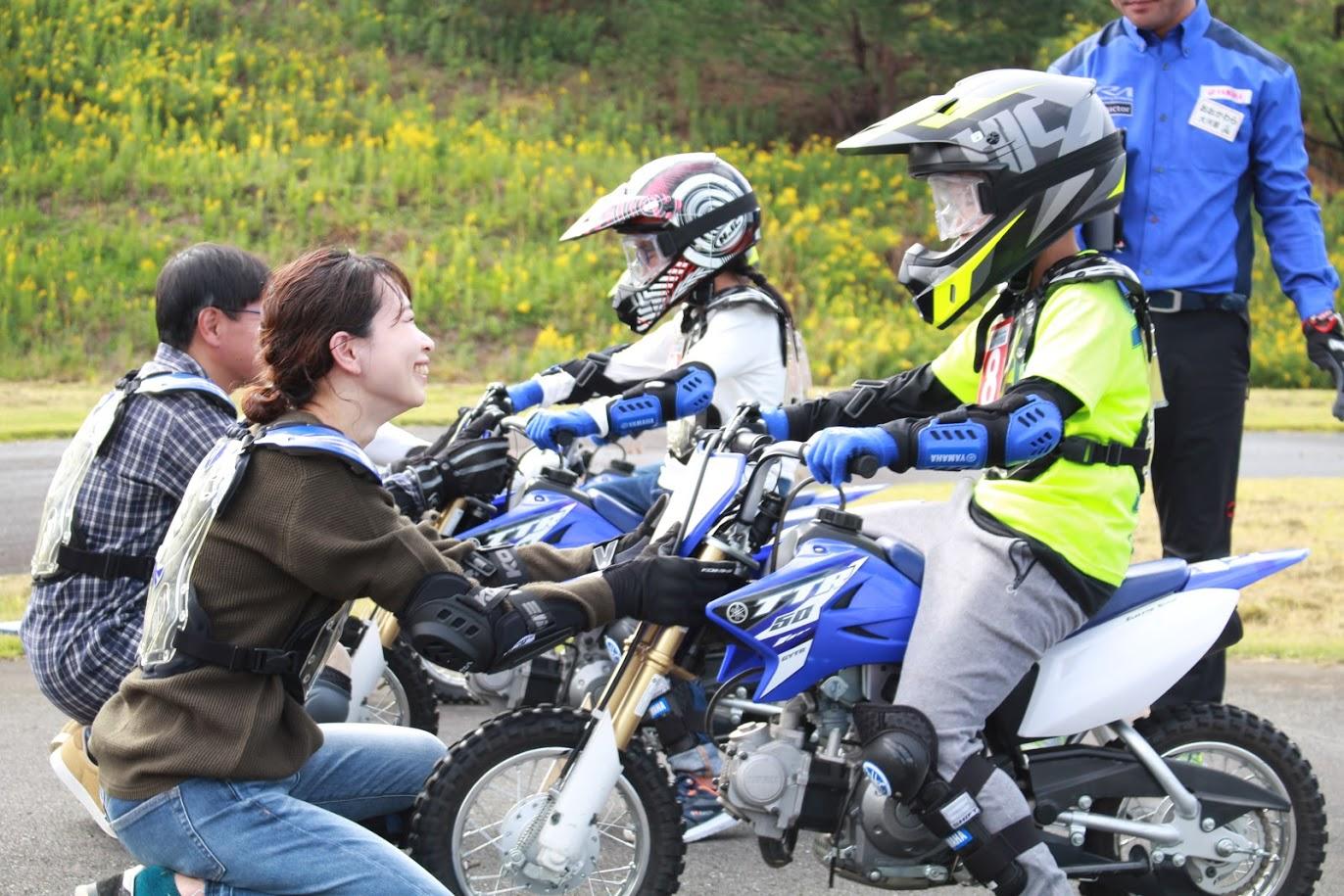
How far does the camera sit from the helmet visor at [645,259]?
5723 millimetres

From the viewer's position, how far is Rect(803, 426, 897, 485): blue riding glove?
146 inches

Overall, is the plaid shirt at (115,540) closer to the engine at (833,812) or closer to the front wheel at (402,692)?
the front wheel at (402,692)

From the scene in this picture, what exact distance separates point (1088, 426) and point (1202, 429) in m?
1.59

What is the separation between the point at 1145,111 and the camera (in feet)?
18.0

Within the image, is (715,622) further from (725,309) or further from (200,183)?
(200,183)

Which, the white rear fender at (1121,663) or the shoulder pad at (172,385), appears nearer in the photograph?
the white rear fender at (1121,663)

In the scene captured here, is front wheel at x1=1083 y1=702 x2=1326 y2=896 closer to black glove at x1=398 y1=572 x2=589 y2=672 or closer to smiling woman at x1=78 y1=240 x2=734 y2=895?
black glove at x1=398 y1=572 x2=589 y2=672

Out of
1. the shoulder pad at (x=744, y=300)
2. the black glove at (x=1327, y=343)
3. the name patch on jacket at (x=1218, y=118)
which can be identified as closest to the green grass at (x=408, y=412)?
the shoulder pad at (x=744, y=300)

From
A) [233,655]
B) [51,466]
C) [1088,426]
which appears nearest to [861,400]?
[1088,426]

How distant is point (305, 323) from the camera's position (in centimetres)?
322

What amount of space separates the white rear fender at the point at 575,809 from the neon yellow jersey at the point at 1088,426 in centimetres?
109

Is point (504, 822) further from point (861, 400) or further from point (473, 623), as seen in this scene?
point (861, 400)

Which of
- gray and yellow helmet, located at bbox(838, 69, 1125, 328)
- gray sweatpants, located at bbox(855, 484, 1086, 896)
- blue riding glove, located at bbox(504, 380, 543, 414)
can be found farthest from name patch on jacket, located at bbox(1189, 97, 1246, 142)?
blue riding glove, located at bbox(504, 380, 543, 414)

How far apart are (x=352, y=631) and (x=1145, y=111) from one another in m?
3.04
